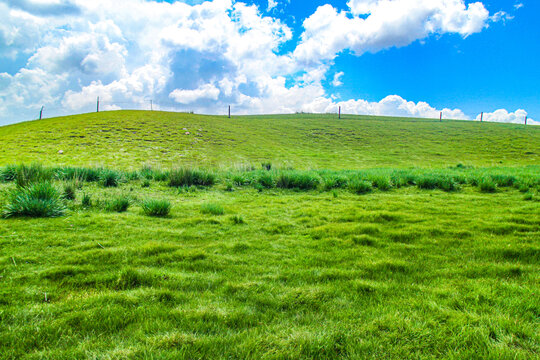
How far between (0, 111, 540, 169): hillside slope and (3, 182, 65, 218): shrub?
60.2ft

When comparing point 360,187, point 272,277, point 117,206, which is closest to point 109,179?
point 117,206

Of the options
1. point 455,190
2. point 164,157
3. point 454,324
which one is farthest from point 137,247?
point 164,157

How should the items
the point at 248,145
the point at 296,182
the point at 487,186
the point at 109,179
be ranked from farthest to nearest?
the point at 248,145 < the point at 296,182 < the point at 109,179 < the point at 487,186

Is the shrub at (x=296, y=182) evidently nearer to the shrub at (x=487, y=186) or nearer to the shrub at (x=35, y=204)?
the shrub at (x=487, y=186)

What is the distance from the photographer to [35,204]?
22.7 feet

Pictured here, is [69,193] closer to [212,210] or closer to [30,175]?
[30,175]

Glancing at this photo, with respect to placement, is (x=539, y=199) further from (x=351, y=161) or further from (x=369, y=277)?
(x=351, y=161)

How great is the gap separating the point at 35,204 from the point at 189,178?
6.90 m

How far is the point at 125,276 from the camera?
13.3 ft

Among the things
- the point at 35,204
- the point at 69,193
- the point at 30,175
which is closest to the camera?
the point at 35,204

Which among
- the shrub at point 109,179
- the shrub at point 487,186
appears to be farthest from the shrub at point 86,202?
the shrub at point 487,186

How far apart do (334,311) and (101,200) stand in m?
8.73

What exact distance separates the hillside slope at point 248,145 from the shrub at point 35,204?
60.2 ft

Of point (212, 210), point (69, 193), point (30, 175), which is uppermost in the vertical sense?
point (30, 175)
